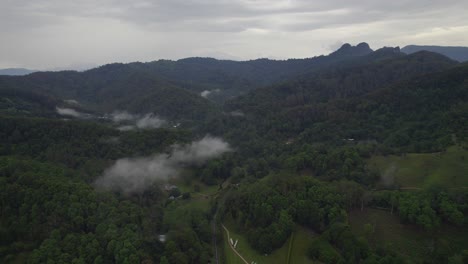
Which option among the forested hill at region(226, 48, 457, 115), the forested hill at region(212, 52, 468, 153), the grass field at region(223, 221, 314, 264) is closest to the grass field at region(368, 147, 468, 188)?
the forested hill at region(212, 52, 468, 153)

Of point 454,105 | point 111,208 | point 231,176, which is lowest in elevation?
point 231,176

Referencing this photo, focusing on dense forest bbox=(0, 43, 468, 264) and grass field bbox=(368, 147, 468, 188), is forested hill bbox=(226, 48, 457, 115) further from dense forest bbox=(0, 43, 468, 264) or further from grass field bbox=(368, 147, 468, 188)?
grass field bbox=(368, 147, 468, 188)

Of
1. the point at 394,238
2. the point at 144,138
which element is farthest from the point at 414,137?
the point at 144,138

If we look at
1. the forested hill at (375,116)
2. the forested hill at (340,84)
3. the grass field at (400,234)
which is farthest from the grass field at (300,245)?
the forested hill at (340,84)

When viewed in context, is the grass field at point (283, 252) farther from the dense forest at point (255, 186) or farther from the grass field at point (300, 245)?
the dense forest at point (255, 186)

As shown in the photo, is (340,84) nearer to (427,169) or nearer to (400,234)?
(427,169)

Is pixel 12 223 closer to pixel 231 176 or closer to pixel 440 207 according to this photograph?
pixel 231 176

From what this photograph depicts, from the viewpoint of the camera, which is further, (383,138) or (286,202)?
(383,138)
